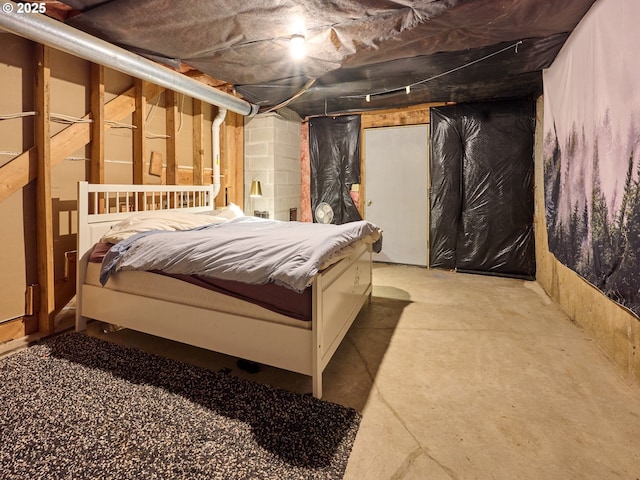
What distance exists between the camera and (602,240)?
6.49ft

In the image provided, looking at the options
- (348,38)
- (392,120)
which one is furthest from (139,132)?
(392,120)

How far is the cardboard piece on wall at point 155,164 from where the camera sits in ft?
10.5


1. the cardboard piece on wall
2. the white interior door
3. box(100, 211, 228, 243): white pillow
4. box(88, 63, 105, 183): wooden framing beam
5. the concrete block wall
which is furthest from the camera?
the white interior door

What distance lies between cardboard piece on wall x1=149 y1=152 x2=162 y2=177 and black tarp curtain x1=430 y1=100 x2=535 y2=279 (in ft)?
10.6

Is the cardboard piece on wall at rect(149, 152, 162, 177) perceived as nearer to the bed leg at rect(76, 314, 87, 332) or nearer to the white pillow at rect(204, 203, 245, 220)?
the white pillow at rect(204, 203, 245, 220)

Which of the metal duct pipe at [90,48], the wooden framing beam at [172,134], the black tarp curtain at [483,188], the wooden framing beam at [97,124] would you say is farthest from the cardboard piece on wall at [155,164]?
the black tarp curtain at [483,188]

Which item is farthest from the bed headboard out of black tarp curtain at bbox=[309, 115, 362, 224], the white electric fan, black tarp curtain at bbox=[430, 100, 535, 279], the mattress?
black tarp curtain at bbox=[430, 100, 535, 279]

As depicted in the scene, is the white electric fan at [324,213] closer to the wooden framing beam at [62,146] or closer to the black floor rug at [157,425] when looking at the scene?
the wooden framing beam at [62,146]

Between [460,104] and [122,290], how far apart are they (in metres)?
4.15

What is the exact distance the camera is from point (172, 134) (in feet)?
11.0

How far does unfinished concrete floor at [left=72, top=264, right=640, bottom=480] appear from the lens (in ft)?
4.18

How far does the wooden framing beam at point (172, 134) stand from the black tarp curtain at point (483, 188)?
10.0 feet

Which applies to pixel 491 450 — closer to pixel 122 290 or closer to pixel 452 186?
pixel 122 290

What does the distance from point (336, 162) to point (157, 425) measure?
13.4 ft
